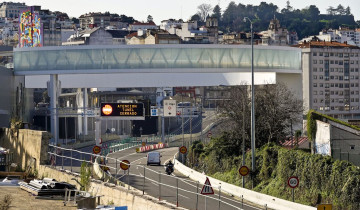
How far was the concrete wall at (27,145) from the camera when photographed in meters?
50.6

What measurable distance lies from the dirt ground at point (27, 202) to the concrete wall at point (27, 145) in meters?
5.16

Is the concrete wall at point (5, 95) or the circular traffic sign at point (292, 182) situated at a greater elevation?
the concrete wall at point (5, 95)

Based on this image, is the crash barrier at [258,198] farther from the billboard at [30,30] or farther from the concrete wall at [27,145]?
the billboard at [30,30]

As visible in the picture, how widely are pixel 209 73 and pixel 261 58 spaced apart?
17.6ft

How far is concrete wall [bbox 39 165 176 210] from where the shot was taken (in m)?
38.1

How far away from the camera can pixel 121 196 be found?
4094 centimetres

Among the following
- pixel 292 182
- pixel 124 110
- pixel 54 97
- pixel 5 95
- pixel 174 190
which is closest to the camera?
pixel 292 182

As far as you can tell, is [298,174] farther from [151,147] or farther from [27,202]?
[151,147]

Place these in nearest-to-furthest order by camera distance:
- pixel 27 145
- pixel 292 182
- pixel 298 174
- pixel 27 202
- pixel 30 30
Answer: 1. pixel 27 202
2. pixel 292 182
3. pixel 298 174
4. pixel 27 145
5. pixel 30 30

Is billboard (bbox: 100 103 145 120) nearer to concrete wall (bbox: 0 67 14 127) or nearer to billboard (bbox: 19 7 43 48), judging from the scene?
concrete wall (bbox: 0 67 14 127)

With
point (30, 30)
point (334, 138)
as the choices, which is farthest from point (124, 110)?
point (30, 30)

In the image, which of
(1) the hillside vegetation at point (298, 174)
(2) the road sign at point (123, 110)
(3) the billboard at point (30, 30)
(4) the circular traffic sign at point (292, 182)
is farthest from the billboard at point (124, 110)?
(3) the billboard at point (30, 30)

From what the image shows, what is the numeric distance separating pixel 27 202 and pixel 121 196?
3.94 metres

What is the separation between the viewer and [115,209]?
36.8 m
